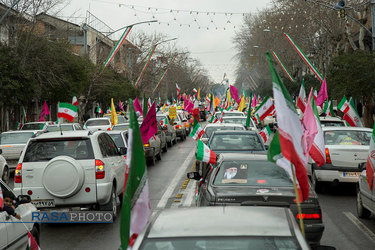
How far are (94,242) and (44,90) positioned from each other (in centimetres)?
3033

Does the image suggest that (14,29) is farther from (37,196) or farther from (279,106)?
(279,106)

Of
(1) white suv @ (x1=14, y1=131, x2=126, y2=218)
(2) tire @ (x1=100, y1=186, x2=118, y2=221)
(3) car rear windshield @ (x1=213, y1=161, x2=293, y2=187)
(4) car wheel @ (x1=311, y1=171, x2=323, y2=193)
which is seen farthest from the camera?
(4) car wheel @ (x1=311, y1=171, x2=323, y2=193)

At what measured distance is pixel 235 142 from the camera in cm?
1527

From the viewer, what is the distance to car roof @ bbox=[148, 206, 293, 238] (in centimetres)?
425

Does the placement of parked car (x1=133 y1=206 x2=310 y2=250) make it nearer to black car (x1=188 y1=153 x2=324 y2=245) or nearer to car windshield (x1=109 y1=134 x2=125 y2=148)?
black car (x1=188 y1=153 x2=324 y2=245)

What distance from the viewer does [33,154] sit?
10.8 m

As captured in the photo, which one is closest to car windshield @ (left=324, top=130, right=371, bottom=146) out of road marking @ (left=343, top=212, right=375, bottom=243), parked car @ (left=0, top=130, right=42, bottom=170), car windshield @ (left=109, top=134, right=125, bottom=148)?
road marking @ (left=343, top=212, right=375, bottom=243)

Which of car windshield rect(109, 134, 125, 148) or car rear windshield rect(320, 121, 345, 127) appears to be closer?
car windshield rect(109, 134, 125, 148)

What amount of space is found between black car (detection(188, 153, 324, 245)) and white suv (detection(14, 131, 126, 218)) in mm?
2232

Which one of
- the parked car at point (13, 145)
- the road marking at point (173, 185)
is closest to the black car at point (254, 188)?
the road marking at point (173, 185)

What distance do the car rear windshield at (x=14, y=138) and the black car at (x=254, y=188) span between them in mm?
13726

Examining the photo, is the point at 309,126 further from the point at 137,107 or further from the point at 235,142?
the point at 137,107

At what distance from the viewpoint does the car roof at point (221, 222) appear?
425cm

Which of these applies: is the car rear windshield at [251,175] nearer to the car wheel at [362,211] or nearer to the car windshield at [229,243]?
the car wheel at [362,211]
